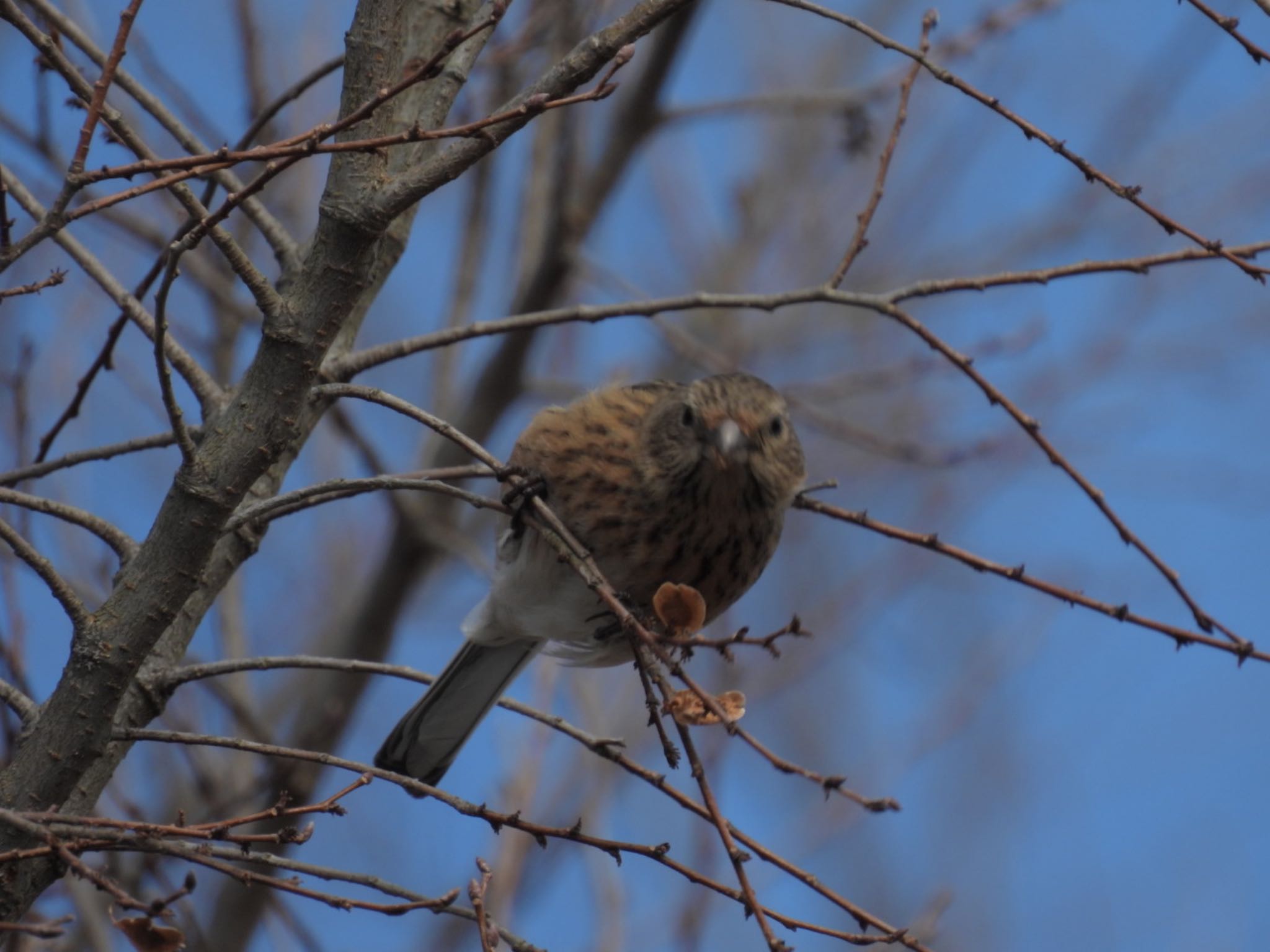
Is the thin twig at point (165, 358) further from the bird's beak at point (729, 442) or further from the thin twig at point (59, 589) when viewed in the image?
the bird's beak at point (729, 442)

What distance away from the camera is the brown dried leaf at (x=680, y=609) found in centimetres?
247

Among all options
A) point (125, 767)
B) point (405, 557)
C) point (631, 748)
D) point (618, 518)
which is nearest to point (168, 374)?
point (618, 518)

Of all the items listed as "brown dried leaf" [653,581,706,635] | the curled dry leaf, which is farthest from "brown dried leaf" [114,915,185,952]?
"brown dried leaf" [653,581,706,635]

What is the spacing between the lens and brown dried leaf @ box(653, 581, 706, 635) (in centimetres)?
247

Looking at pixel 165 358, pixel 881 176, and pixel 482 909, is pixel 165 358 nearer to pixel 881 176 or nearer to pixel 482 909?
pixel 482 909

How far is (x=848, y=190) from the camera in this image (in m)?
8.02

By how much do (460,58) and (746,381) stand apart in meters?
1.11

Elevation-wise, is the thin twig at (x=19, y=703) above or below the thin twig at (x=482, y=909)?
above

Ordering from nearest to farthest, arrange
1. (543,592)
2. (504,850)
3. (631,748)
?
(543,592), (504,850), (631,748)

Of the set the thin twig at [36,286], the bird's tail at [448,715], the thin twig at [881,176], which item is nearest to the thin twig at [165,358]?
the thin twig at [36,286]

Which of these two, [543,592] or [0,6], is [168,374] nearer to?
[0,6]

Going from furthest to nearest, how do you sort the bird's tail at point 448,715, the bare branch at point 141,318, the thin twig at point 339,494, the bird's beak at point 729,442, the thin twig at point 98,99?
the bird's tail at point 448,715 < the bird's beak at point 729,442 < the bare branch at point 141,318 < the thin twig at point 339,494 < the thin twig at point 98,99

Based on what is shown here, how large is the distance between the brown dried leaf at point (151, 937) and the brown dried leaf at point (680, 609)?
0.94 m

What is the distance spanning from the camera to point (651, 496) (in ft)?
11.0
